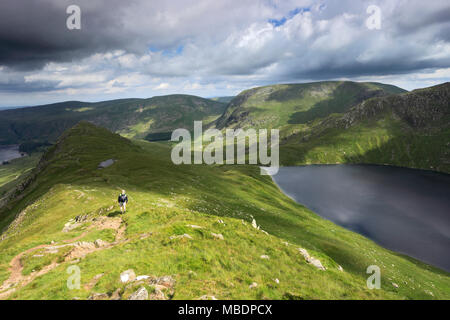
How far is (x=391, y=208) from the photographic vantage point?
124125mm

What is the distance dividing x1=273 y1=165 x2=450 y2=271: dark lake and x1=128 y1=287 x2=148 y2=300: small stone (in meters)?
98.7

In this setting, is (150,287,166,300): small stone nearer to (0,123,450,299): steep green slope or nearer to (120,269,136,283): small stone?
(0,123,450,299): steep green slope

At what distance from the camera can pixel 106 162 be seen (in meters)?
108

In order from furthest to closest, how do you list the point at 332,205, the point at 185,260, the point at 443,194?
the point at 443,194
the point at 332,205
the point at 185,260

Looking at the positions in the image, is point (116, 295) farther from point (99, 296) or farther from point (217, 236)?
point (217, 236)

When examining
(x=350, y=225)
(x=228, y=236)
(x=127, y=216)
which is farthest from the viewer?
(x=350, y=225)

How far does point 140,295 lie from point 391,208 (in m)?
149

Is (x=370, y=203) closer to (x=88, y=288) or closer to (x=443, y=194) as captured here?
(x=443, y=194)

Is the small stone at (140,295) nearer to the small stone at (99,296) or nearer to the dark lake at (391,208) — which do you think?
the small stone at (99,296)

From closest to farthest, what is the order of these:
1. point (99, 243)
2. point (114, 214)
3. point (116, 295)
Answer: point (116, 295) → point (99, 243) → point (114, 214)

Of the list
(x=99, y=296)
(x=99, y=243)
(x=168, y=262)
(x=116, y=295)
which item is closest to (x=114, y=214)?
(x=99, y=243)
